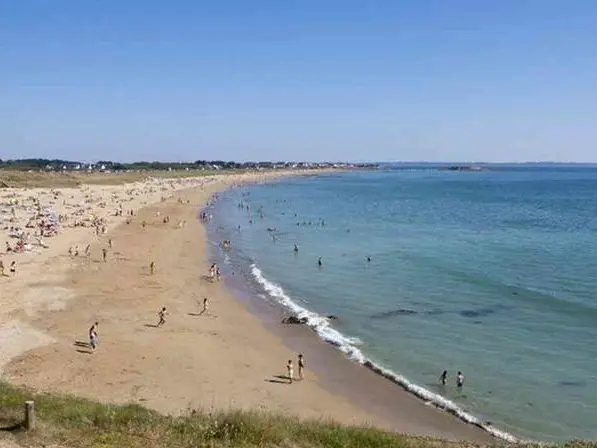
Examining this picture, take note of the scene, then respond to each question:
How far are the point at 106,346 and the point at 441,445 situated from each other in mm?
15122

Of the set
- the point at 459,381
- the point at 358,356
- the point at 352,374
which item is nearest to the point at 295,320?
the point at 358,356

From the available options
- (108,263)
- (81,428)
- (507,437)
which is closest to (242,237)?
(108,263)

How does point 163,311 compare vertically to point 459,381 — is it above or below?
above

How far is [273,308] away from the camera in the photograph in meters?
32.4

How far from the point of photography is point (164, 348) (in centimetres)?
2477

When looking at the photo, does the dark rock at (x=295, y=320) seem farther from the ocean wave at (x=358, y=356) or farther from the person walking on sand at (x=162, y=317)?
the person walking on sand at (x=162, y=317)

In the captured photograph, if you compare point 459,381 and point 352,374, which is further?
point 352,374

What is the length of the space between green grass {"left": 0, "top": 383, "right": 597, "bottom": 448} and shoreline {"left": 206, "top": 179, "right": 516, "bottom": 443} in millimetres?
6143

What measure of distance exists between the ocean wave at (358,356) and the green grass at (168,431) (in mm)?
5549

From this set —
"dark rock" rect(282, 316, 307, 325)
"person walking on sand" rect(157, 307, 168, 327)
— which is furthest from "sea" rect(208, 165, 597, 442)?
"person walking on sand" rect(157, 307, 168, 327)

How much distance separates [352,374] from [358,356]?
1.93 meters

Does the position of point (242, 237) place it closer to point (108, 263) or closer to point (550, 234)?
point (108, 263)

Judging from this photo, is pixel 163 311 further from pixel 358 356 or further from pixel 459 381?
pixel 459 381

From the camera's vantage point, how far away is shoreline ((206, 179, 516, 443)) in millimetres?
19688
